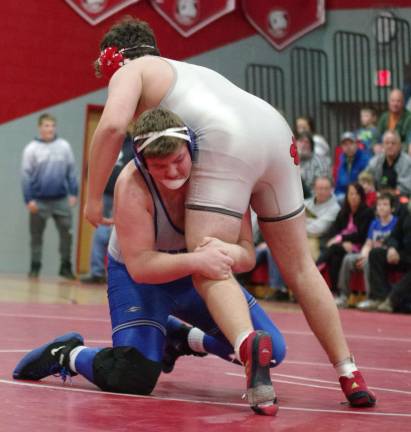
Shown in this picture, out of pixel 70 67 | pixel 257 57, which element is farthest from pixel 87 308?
pixel 257 57

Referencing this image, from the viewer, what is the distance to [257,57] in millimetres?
14164

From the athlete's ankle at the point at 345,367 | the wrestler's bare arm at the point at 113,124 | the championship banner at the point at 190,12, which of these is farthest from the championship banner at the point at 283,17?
the athlete's ankle at the point at 345,367

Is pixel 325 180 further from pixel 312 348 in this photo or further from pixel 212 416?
pixel 212 416

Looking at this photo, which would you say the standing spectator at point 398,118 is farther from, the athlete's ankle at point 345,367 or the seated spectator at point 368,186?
the athlete's ankle at point 345,367

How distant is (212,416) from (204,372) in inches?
50.3

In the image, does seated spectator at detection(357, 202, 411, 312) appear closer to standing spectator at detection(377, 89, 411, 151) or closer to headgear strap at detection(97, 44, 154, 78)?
standing spectator at detection(377, 89, 411, 151)

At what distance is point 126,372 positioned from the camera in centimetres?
379

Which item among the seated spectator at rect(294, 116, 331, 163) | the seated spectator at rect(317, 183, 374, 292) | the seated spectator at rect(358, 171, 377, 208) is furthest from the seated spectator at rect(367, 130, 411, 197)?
the seated spectator at rect(294, 116, 331, 163)

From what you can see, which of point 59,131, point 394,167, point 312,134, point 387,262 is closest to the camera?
point 387,262

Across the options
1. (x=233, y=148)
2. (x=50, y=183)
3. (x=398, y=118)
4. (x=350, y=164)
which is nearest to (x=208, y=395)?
(x=233, y=148)

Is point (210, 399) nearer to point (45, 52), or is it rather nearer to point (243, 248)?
point (243, 248)

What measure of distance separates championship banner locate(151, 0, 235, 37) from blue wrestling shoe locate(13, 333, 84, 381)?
9883mm

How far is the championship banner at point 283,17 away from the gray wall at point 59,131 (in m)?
0.13

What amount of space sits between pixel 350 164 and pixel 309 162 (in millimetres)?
421
